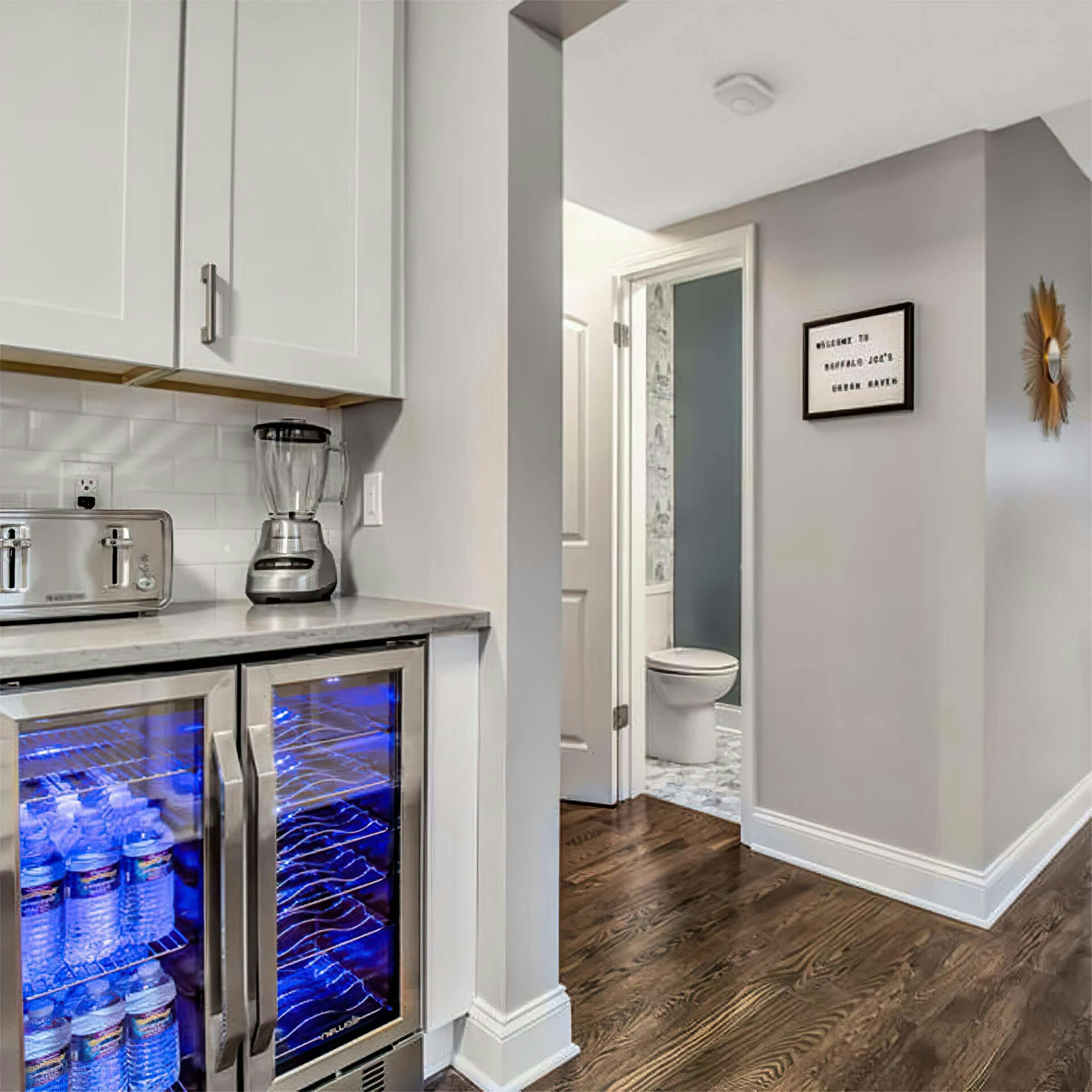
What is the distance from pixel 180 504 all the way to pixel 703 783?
2719mm

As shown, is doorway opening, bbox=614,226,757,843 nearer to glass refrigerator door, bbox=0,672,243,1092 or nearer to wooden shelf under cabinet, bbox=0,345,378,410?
wooden shelf under cabinet, bbox=0,345,378,410

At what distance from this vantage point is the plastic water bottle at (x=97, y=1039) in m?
1.29

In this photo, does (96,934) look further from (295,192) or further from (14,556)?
(295,192)

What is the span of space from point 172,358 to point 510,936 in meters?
1.34

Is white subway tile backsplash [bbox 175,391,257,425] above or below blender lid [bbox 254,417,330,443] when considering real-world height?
above

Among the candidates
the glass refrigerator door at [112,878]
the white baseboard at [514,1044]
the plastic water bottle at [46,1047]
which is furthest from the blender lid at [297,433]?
the white baseboard at [514,1044]

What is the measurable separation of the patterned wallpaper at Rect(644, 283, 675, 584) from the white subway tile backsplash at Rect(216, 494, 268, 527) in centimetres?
260

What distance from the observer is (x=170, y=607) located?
1.80 metres

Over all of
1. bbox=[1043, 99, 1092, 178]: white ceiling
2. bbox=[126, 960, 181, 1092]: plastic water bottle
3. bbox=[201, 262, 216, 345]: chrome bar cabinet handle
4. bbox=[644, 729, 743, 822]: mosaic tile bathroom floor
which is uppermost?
bbox=[1043, 99, 1092, 178]: white ceiling

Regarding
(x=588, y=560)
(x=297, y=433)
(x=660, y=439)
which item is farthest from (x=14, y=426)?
(x=660, y=439)

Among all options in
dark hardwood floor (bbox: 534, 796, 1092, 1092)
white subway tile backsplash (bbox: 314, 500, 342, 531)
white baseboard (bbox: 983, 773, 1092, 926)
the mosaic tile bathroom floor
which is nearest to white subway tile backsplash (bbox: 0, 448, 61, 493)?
white subway tile backsplash (bbox: 314, 500, 342, 531)

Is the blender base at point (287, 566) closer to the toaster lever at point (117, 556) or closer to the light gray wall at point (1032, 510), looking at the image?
the toaster lever at point (117, 556)

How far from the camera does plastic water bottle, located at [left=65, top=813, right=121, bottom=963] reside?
1.28 m

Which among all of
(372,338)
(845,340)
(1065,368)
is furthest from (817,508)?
(372,338)
